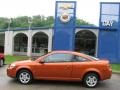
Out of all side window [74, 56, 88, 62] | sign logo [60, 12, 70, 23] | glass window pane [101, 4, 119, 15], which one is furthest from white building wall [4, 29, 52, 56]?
side window [74, 56, 88, 62]

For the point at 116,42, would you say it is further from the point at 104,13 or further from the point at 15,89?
the point at 15,89

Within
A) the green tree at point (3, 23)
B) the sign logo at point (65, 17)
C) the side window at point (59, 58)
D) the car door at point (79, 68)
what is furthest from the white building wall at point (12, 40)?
the green tree at point (3, 23)

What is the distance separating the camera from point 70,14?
29.5 metres

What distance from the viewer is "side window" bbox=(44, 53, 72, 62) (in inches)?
532

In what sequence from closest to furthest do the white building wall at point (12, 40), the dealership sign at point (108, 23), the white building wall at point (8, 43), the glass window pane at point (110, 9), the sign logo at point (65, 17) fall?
the sign logo at point (65, 17) → the glass window pane at point (110, 9) → the dealership sign at point (108, 23) → the white building wall at point (12, 40) → the white building wall at point (8, 43)

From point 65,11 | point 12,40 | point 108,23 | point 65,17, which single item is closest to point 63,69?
point 65,17

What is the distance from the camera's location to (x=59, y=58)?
44.6ft

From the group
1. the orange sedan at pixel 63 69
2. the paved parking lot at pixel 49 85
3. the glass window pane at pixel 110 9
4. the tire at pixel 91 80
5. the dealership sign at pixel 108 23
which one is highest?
the glass window pane at pixel 110 9

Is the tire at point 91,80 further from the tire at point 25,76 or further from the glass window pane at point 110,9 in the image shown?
the glass window pane at point 110,9

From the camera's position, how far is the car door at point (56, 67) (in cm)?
1332

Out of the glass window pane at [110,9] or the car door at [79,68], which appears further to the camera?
the glass window pane at [110,9]

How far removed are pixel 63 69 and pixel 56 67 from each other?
31 centimetres

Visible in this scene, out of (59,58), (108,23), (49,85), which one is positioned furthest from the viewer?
(108,23)

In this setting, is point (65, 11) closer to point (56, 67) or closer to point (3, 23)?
point (56, 67)
